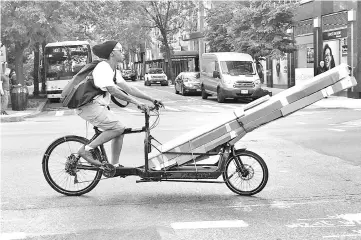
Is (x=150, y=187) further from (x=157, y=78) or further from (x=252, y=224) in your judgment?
(x=157, y=78)

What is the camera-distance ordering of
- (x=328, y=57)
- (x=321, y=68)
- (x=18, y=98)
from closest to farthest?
(x=18, y=98) < (x=321, y=68) < (x=328, y=57)

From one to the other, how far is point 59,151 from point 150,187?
1.25 meters

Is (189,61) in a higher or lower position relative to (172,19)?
lower

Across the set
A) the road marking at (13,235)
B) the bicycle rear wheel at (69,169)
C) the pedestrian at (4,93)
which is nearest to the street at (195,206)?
the road marking at (13,235)

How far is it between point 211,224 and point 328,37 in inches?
1048

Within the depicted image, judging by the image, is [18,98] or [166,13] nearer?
[18,98]

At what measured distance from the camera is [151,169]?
6695 millimetres

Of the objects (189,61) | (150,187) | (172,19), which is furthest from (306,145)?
(189,61)

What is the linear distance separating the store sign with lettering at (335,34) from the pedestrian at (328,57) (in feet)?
1.57

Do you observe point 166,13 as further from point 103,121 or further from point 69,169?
point 103,121

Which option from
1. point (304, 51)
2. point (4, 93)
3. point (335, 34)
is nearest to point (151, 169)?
point (4, 93)

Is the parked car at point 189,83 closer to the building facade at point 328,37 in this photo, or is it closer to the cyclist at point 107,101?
the building facade at point 328,37

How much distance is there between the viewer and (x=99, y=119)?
21.9ft

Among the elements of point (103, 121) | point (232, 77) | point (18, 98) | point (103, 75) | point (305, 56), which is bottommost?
point (18, 98)
